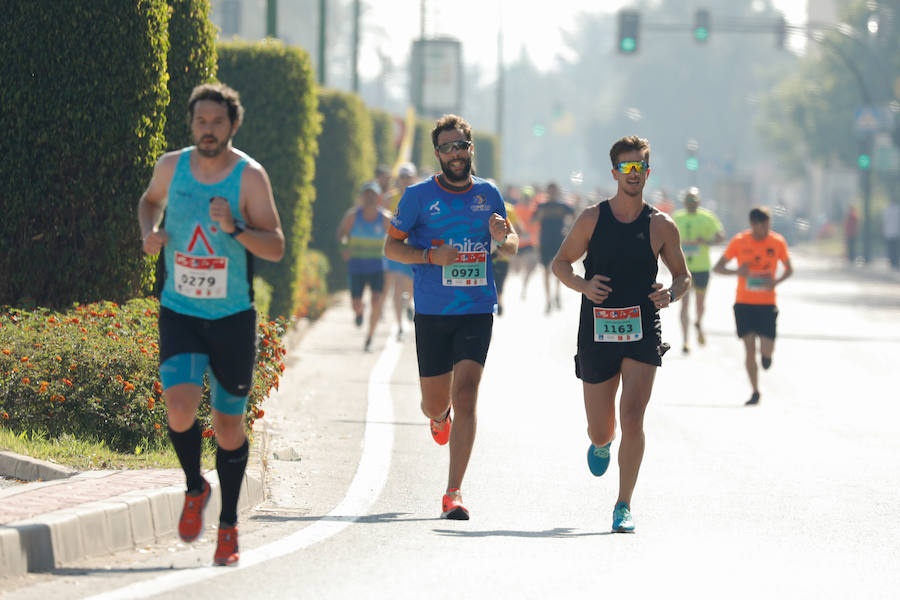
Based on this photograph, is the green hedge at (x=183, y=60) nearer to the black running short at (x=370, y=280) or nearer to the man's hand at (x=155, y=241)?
the black running short at (x=370, y=280)

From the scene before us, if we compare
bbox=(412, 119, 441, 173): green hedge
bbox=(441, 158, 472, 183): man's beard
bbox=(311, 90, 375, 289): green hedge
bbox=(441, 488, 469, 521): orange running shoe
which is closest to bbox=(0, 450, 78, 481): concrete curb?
bbox=(441, 488, 469, 521): orange running shoe

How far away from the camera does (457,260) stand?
8.06 m

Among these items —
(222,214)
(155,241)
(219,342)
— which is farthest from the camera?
(219,342)

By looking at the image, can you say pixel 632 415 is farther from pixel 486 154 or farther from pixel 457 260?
pixel 486 154

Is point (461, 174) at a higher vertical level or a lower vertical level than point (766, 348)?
higher

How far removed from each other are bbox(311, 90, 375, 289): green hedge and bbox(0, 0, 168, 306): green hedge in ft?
41.8

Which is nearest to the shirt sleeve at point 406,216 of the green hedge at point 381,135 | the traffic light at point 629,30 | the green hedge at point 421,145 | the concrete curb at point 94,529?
the concrete curb at point 94,529

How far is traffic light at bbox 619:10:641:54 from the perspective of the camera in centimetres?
3822

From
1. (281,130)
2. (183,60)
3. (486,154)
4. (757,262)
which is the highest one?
(183,60)

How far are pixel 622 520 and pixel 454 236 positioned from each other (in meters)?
1.63

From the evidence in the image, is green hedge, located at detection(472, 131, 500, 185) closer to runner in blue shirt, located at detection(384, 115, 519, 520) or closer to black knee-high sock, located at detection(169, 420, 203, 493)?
runner in blue shirt, located at detection(384, 115, 519, 520)

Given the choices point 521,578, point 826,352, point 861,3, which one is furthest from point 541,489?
point 861,3

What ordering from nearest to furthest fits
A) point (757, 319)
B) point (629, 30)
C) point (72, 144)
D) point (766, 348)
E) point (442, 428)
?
point (442, 428) < point (72, 144) < point (757, 319) < point (766, 348) < point (629, 30)

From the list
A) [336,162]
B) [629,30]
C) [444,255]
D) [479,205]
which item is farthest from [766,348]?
[629,30]
